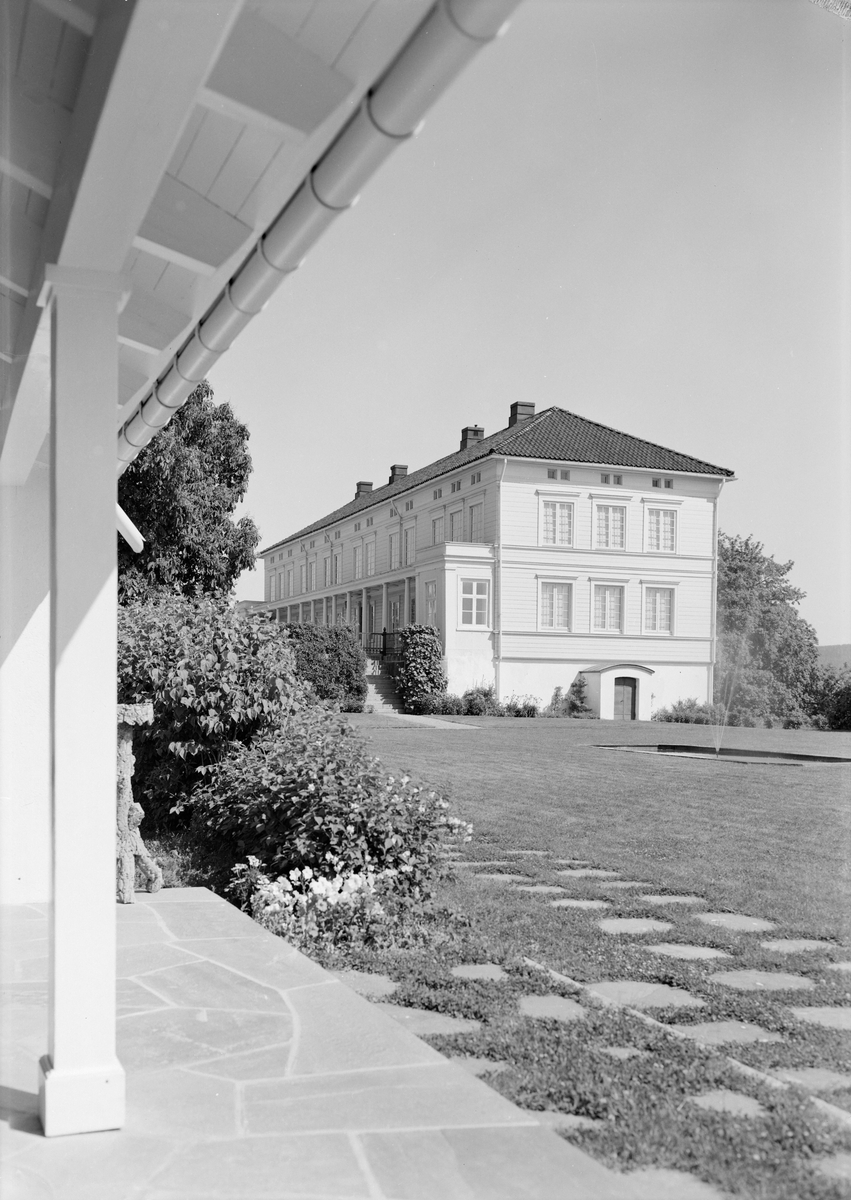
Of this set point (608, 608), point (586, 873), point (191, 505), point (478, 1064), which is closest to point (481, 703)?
point (608, 608)

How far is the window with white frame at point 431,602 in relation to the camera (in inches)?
1111

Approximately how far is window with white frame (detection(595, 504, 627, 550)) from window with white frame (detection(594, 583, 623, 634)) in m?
1.22

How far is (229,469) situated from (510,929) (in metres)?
16.7

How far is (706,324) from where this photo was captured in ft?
152

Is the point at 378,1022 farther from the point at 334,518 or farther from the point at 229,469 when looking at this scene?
the point at 334,518

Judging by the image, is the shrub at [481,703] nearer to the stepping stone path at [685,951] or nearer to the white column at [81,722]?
the stepping stone path at [685,951]

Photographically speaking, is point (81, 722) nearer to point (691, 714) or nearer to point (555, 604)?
point (691, 714)

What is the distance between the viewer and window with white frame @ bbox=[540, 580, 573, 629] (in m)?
28.8

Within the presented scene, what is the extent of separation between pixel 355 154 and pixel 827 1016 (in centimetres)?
340

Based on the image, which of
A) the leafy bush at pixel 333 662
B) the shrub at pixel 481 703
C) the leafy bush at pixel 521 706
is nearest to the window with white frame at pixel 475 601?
the shrub at pixel 481 703

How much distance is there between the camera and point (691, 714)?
27.0m

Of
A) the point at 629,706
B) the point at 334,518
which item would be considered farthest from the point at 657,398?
the point at 629,706

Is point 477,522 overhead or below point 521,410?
below

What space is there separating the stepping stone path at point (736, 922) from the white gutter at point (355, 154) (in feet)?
12.4
